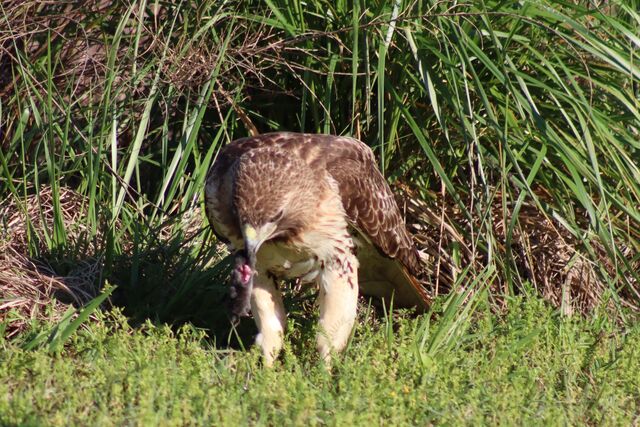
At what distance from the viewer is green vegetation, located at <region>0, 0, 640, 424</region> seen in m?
5.45

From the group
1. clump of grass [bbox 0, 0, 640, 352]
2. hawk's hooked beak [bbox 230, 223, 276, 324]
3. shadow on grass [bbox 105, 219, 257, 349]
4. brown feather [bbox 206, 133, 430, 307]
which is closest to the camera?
hawk's hooked beak [bbox 230, 223, 276, 324]

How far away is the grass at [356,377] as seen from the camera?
4.10 meters

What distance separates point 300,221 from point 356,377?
0.82 metres

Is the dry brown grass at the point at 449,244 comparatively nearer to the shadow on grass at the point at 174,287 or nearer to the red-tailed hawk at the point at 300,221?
the shadow on grass at the point at 174,287

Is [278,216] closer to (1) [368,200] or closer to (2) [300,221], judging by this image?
(2) [300,221]

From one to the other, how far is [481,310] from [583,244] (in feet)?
2.39

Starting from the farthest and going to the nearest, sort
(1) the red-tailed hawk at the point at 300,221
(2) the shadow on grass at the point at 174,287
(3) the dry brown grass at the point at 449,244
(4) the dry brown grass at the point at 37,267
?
1. (3) the dry brown grass at the point at 449,244
2. (2) the shadow on grass at the point at 174,287
3. (4) the dry brown grass at the point at 37,267
4. (1) the red-tailed hawk at the point at 300,221

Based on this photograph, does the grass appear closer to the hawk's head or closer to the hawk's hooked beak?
the hawk's hooked beak

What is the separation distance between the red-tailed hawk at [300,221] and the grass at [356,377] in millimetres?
239

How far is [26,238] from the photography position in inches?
238

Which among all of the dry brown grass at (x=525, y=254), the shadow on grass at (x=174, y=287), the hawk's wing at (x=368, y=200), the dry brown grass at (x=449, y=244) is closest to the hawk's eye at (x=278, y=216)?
the hawk's wing at (x=368, y=200)

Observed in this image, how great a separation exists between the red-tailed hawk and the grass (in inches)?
9.4

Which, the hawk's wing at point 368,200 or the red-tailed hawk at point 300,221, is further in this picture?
the hawk's wing at point 368,200

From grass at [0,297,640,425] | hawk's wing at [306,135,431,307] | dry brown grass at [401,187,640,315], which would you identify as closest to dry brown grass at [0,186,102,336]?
grass at [0,297,640,425]
